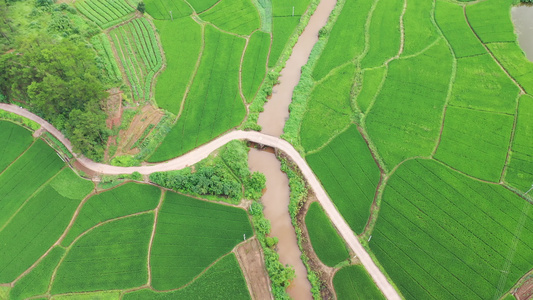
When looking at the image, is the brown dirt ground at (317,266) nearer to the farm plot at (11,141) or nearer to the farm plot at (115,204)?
the farm plot at (115,204)

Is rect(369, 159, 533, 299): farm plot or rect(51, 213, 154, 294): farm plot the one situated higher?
rect(369, 159, 533, 299): farm plot

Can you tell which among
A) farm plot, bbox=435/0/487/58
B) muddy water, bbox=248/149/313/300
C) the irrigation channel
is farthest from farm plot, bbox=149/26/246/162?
farm plot, bbox=435/0/487/58

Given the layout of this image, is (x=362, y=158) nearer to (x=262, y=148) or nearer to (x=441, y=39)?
(x=262, y=148)

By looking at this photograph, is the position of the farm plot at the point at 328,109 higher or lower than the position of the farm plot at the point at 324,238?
higher

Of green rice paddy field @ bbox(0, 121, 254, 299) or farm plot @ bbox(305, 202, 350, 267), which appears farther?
farm plot @ bbox(305, 202, 350, 267)

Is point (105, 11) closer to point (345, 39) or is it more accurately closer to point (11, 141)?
point (11, 141)

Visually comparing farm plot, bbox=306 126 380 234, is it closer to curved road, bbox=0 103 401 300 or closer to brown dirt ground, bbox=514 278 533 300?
curved road, bbox=0 103 401 300

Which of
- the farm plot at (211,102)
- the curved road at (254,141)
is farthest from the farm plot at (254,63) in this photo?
the curved road at (254,141)
